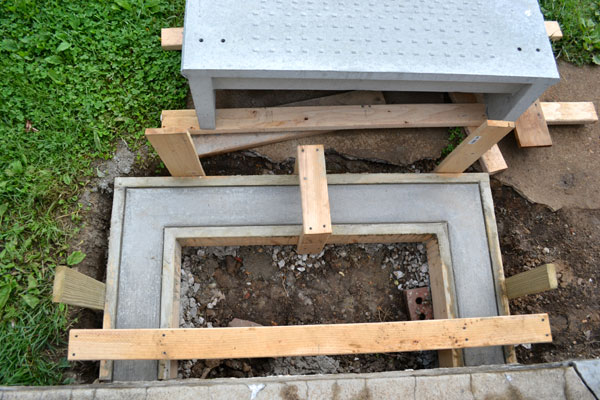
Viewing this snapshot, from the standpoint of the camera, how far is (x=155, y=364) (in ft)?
9.64

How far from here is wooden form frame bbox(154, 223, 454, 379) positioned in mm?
3096

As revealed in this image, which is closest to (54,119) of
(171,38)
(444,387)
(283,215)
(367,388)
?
(171,38)

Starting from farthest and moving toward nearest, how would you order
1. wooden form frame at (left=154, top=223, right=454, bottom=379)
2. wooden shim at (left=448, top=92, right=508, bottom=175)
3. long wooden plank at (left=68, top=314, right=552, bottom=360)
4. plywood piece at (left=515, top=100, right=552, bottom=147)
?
plywood piece at (left=515, top=100, right=552, bottom=147)
wooden shim at (left=448, top=92, right=508, bottom=175)
wooden form frame at (left=154, top=223, right=454, bottom=379)
long wooden plank at (left=68, top=314, right=552, bottom=360)

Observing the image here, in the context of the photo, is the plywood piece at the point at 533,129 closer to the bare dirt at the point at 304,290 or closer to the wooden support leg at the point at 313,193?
the bare dirt at the point at 304,290

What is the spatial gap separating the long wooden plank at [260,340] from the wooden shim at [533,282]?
23.8 inches

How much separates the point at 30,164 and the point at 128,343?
1.86 meters

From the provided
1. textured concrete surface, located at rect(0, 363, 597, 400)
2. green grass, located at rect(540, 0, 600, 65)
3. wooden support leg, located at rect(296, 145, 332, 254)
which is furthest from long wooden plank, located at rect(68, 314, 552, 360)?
green grass, located at rect(540, 0, 600, 65)

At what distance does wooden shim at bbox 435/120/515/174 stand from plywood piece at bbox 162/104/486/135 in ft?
1.46

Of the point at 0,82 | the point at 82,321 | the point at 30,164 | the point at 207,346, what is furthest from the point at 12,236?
the point at 207,346

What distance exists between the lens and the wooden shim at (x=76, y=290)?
2396 mm

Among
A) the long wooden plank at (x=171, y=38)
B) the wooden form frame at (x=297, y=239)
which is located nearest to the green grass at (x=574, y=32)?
the wooden form frame at (x=297, y=239)

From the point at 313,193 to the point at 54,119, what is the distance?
232 cm

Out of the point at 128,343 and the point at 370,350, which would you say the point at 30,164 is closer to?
the point at 128,343

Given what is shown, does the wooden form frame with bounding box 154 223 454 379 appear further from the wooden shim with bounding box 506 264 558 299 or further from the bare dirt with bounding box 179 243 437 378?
the wooden shim with bounding box 506 264 558 299
